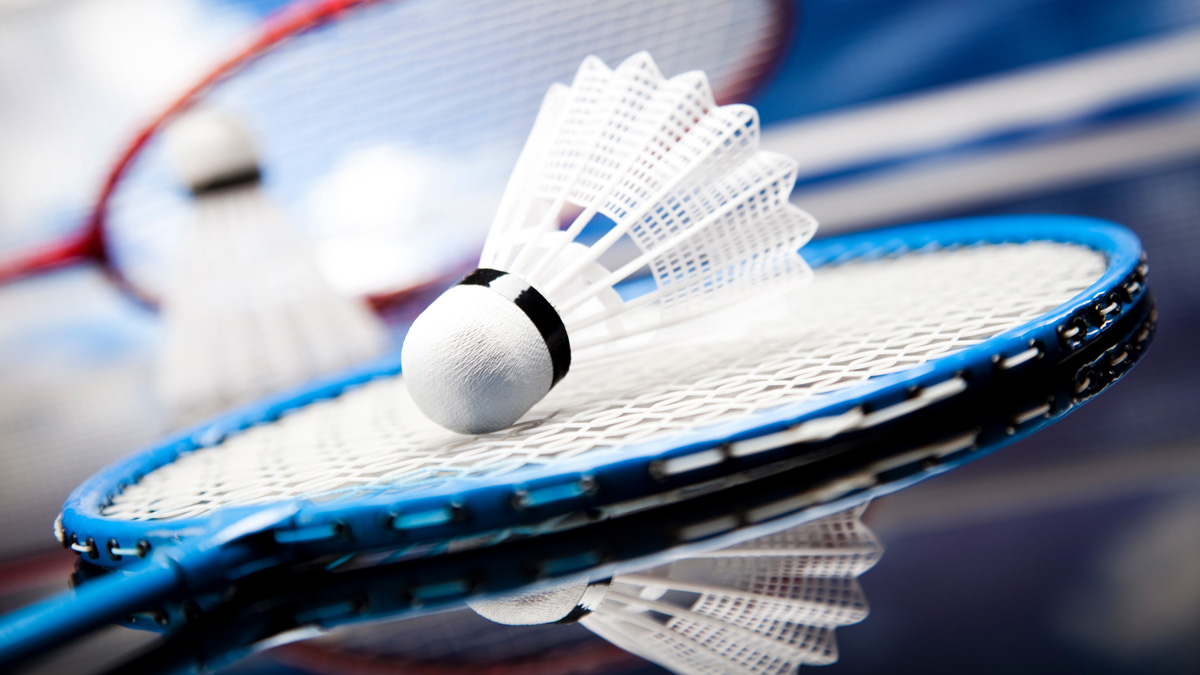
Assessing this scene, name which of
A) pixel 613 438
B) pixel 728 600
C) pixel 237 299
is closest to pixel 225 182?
pixel 237 299

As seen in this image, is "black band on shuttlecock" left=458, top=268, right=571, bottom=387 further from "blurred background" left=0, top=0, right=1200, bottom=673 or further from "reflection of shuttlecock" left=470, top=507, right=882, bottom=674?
"blurred background" left=0, top=0, right=1200, bottom=673

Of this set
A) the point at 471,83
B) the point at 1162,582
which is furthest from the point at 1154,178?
the point at 1162,582

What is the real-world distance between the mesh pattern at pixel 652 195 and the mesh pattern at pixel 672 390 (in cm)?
5

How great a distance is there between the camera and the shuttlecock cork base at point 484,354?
0.59 metres

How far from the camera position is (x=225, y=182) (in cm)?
140

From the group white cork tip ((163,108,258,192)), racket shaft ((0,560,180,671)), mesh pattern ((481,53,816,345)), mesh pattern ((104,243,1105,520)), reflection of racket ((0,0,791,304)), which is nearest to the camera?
racket shaft ((0,560,180,671))

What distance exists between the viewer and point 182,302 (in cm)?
149

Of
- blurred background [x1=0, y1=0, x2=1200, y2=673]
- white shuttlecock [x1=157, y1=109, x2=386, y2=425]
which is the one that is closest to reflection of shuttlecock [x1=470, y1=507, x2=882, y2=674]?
blurred background [x1=0, y1=0, x2=1200, y2=673]

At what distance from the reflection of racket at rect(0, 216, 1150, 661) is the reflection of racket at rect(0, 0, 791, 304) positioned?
3.15 ft

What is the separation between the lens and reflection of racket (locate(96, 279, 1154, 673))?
48 cm

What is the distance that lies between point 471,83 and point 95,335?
1.42m

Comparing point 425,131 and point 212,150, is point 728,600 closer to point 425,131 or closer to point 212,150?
point 212,150

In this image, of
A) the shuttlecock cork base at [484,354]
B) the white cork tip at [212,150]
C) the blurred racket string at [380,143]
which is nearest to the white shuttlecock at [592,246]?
the shuttlecock cork base at [484,354]

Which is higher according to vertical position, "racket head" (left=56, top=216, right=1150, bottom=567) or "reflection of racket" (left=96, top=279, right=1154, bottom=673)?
"racket head" (left=56, top=216, right=1150, bottom=567)
